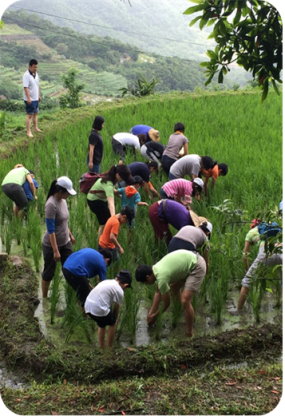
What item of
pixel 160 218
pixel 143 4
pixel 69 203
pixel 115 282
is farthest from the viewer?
pixel 143 4

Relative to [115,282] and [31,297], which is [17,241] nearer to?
[31,297]

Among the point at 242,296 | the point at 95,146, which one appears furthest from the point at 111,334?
the point at 95,146

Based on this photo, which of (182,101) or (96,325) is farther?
(182,101)

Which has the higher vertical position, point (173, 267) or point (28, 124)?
point (173, 267)

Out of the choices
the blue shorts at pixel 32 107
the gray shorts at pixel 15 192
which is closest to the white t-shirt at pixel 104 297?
the gray shorts at pixel 15 192

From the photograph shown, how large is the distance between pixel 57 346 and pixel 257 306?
1.70 m

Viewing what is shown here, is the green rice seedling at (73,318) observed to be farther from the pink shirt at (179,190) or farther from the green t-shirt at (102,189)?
the pink shirt at (179,190)

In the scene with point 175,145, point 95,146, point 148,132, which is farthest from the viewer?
point 148,132

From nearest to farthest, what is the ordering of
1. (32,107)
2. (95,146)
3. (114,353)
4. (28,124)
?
(114,353)
(95,146)
(32,107)
(28,124)

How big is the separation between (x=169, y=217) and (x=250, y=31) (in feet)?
7.24

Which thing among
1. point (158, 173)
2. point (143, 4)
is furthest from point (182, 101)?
point (143, 4)

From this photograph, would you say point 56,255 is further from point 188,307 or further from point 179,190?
point 179,190

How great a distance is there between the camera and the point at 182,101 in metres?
13.0

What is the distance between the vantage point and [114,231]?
4.56m
